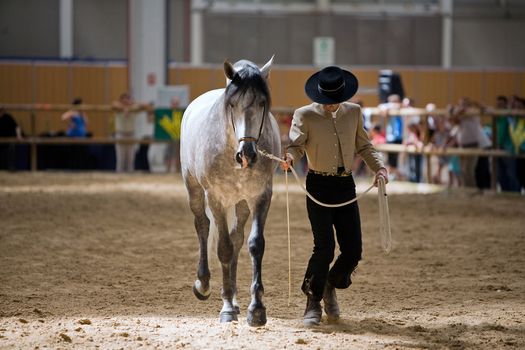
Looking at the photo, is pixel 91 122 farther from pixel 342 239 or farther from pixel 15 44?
pixel 342 239

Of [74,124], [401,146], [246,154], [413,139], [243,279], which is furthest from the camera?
[74,124]

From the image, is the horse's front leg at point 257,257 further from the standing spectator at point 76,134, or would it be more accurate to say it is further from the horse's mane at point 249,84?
the standing spectator at point 76,134

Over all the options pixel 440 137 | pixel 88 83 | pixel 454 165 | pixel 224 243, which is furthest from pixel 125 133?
pixel 224 243

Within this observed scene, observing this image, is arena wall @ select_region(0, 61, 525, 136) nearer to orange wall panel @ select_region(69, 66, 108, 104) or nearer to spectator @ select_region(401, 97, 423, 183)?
orange wall panel @ select_region(69, 66, 108, 104)

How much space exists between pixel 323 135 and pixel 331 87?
0.32 metres

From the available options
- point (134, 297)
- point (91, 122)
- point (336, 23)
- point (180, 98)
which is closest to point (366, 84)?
point (336, 23)

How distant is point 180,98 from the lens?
22.7m

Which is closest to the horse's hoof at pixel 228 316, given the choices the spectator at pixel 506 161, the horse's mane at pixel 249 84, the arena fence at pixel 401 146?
the horse's mane at pixel 249 84

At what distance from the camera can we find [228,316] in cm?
608

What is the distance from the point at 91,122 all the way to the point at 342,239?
18707 mm

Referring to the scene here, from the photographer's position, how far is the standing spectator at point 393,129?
17875 mm

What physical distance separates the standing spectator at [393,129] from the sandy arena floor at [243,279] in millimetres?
3454

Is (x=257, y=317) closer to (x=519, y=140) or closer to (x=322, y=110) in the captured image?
(x=322, y=110)

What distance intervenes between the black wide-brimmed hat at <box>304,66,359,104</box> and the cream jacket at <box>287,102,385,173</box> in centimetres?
14
